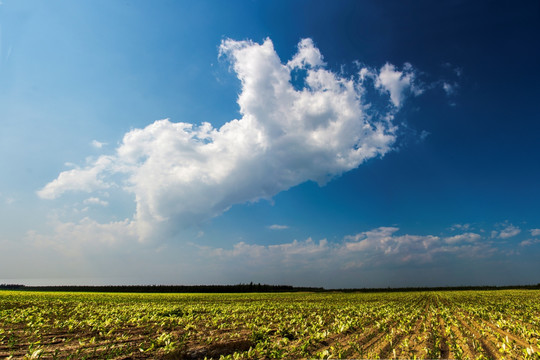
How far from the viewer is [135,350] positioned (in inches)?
369

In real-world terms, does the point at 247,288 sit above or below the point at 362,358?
below

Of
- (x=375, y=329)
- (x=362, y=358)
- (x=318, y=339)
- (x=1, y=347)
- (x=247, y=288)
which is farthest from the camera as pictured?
(x=247, y=288)

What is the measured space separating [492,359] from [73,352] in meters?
14.3

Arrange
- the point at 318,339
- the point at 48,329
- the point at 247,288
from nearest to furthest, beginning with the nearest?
1. the point at 318,339
2. the point at 48,329
3. the point at 247,288

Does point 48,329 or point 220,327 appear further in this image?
point 220,327

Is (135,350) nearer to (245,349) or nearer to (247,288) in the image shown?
(245,349)

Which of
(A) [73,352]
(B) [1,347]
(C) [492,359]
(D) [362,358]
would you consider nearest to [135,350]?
(A) [73,352]

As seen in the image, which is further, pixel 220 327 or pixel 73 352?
pixel 220 327

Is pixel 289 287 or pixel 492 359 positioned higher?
pixel 492 359

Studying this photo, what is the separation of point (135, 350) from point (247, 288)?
111866mm

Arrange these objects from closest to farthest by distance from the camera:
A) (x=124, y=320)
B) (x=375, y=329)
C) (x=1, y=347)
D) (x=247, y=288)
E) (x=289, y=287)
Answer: (x=1, y=347) < (x=375, y=329) < (x=124, y=320) < (x=247, y=288) < (x=289, y=287)

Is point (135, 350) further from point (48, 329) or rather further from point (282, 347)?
point (48, 329)

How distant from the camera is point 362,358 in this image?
8570mm

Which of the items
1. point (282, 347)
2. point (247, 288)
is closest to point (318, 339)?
point (282, 347)
